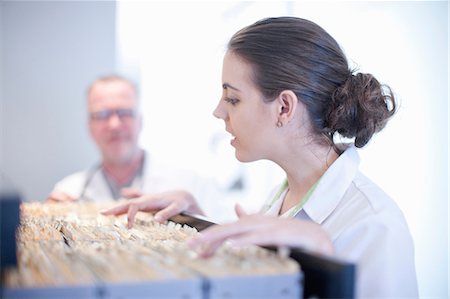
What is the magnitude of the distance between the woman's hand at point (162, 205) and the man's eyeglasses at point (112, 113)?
5.42 feet

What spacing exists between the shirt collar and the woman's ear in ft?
0.52

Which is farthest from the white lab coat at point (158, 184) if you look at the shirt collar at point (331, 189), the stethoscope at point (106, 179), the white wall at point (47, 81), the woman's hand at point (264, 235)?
the woman's hand at point (264, 235)

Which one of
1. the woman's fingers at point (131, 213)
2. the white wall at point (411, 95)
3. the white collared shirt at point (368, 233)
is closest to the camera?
the white collared shirt at point (368, 233)

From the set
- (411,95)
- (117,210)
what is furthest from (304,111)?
(411,95)

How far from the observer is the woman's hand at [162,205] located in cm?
140

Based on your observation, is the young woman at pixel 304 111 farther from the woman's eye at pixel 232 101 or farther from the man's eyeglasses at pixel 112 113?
the man's eyeglasses at pixel 112 113

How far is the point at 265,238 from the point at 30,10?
307 centimetres

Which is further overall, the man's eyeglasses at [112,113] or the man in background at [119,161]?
the man's eyeglasses at [112,113]

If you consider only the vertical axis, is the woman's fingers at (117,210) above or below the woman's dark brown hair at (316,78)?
below

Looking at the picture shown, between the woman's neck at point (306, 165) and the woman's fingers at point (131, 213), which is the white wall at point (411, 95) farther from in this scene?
the woman's fingers at point (131, 213)

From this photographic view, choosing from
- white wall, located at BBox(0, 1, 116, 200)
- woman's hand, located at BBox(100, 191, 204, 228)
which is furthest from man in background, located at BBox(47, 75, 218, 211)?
woman's hand, located at BBox(100, 191, 204, 228)

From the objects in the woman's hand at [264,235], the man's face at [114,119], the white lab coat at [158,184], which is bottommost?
the white lab coat at [158,184]

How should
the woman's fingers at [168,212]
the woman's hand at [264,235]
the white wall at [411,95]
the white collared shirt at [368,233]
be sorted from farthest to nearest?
the white wall at [411,95] → the woman's fingers at [168,212] → the white collared shirt at [368,233] → the woman's hand at [264,235]

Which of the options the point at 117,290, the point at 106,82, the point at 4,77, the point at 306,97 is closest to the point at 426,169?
the point at 306,97
